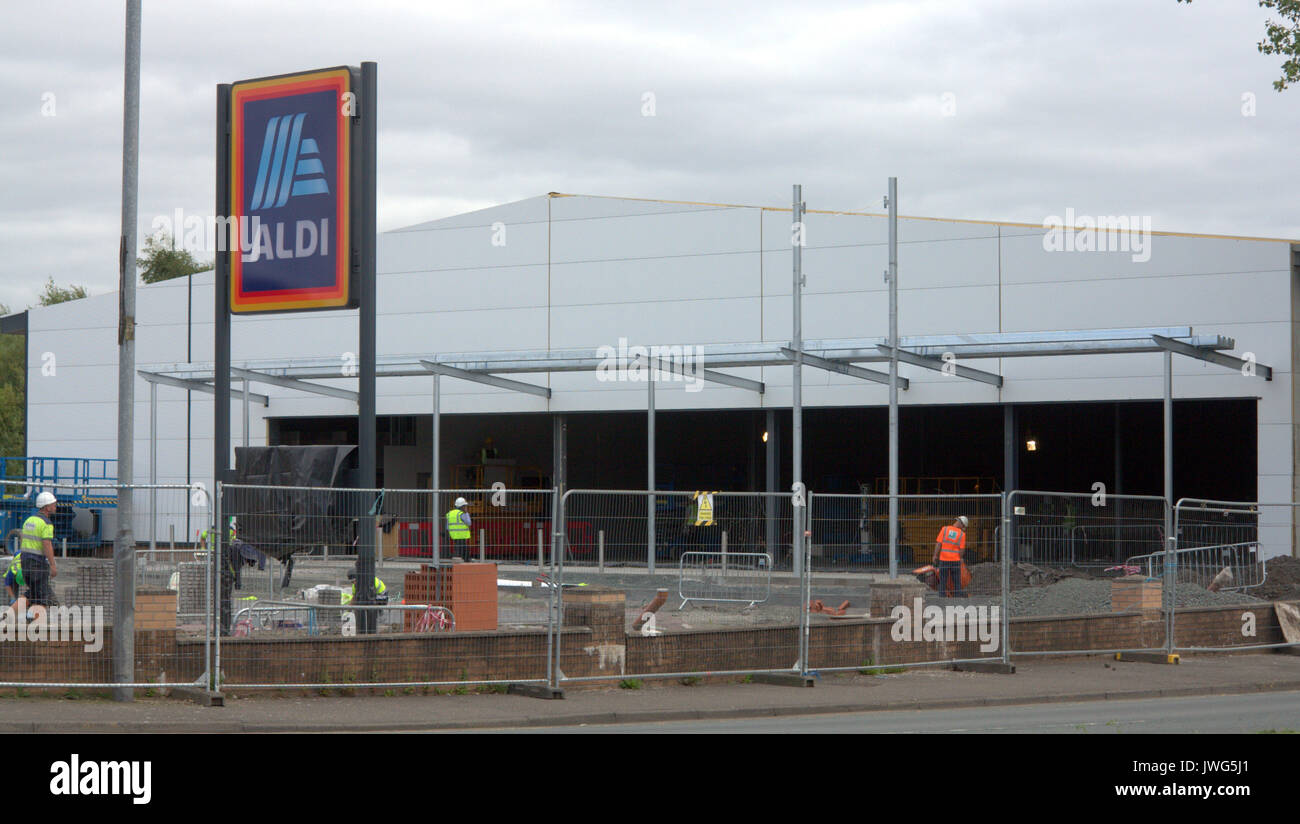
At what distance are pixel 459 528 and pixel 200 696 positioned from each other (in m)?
4.33

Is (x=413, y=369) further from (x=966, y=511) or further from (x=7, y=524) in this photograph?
(x=966, y=511)

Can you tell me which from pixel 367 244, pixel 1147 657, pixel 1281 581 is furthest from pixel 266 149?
pixel 1281 581

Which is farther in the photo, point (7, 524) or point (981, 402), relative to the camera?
point (7, 524)

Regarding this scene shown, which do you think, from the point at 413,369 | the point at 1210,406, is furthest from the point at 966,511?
the point at 1210,406

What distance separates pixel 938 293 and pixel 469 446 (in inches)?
786

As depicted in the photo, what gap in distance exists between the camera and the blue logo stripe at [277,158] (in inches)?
664

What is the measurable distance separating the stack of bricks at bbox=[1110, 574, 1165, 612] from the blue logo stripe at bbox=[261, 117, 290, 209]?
1235 cm

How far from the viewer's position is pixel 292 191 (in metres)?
16.9

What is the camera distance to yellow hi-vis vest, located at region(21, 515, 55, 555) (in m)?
14.6

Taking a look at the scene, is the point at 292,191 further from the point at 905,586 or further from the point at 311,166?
the point at 905,586

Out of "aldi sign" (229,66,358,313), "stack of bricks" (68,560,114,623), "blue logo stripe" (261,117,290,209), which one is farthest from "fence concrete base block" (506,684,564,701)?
"blue logo stripe" (261,117,290,209)

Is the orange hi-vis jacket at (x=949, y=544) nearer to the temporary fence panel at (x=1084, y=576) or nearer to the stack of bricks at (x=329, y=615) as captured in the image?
the temporary fence panel at (x=1084, y=576)

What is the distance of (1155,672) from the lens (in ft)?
60.1

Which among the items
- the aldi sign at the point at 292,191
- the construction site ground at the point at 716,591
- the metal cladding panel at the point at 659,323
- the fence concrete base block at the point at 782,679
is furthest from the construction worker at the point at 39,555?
the metal cladding panel at the point at 659,323
